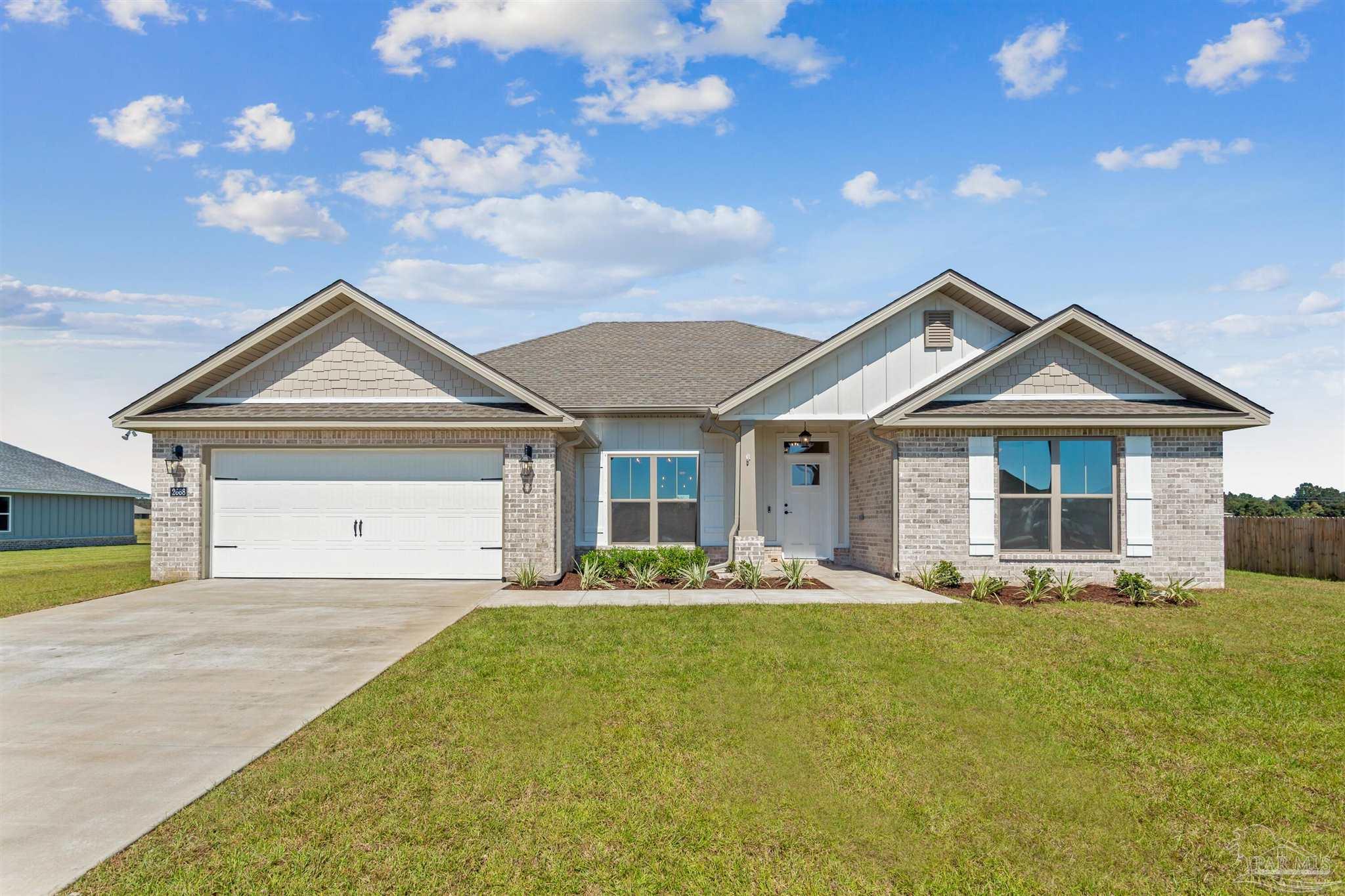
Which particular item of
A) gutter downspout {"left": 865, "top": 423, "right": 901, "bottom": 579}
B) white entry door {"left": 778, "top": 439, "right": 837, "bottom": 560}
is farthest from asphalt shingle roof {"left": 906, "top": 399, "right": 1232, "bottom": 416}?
white entry door {"left": 778, "top": 439, "right": 837, "bottom": 560}

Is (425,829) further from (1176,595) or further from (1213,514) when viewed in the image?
(1213,514)

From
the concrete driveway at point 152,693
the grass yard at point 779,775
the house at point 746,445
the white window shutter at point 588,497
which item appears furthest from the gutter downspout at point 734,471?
the grass yard at point 779,775

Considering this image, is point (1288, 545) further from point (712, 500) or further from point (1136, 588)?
point (712, 500)

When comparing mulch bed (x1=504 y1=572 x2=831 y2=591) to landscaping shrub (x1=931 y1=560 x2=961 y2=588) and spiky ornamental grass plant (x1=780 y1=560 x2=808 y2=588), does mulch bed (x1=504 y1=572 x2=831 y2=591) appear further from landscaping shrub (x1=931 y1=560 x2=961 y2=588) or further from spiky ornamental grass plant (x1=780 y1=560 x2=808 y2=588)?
landscaping shrub (x1=931 y1=560 x2=961 y2=588)

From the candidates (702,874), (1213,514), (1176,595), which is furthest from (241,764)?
(1213,514)

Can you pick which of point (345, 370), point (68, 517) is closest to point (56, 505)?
point (68, 517)

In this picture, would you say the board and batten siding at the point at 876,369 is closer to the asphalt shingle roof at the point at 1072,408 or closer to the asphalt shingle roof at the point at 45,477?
the asphalt shingle roof at the point at 1072,408

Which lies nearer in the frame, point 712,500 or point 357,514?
point 357,514

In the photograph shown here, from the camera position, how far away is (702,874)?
3666 mm

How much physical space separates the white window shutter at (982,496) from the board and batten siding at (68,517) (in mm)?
30816

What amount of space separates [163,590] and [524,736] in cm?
1038

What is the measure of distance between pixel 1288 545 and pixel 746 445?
43.5ft

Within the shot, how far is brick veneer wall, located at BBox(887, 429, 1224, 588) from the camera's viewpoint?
13203mm

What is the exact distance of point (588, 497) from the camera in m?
15.9
